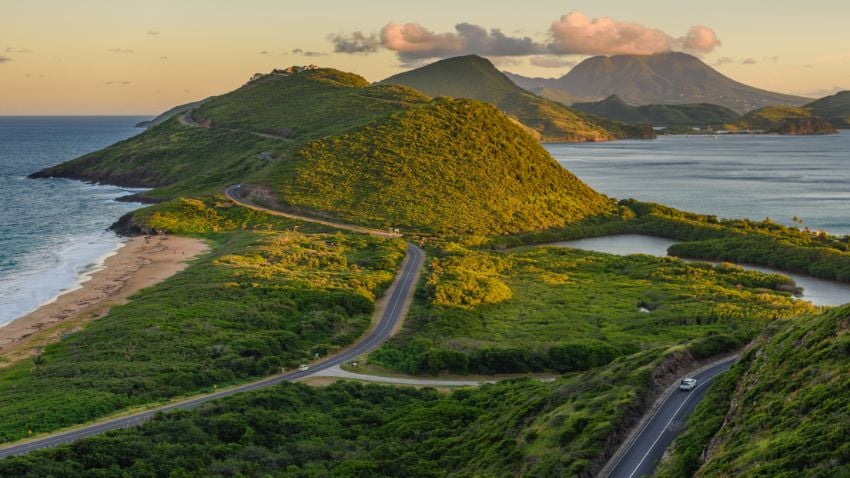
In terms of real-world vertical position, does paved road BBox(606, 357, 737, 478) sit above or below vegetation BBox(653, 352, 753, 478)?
below

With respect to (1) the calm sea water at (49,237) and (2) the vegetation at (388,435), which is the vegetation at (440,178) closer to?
(1) the calm sea water at (49,237)

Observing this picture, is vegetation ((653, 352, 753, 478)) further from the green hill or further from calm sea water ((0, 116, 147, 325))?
calm sea water ((0, 116, 147, 325))

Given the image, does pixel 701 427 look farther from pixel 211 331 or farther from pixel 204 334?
pixel 211 331

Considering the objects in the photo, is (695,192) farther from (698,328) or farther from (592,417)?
(592,417)

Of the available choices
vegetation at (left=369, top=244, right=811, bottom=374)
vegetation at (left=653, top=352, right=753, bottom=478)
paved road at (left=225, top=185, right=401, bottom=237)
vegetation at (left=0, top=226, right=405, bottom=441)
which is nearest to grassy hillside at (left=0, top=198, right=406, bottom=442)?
vegetation at (left=0, top=226, right=405, bottom=441)

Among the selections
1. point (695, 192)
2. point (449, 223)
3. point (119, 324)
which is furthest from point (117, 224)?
point (695, 192)

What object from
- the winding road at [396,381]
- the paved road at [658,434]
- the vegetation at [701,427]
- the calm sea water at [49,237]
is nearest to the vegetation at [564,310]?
the winding road at [396,381]
